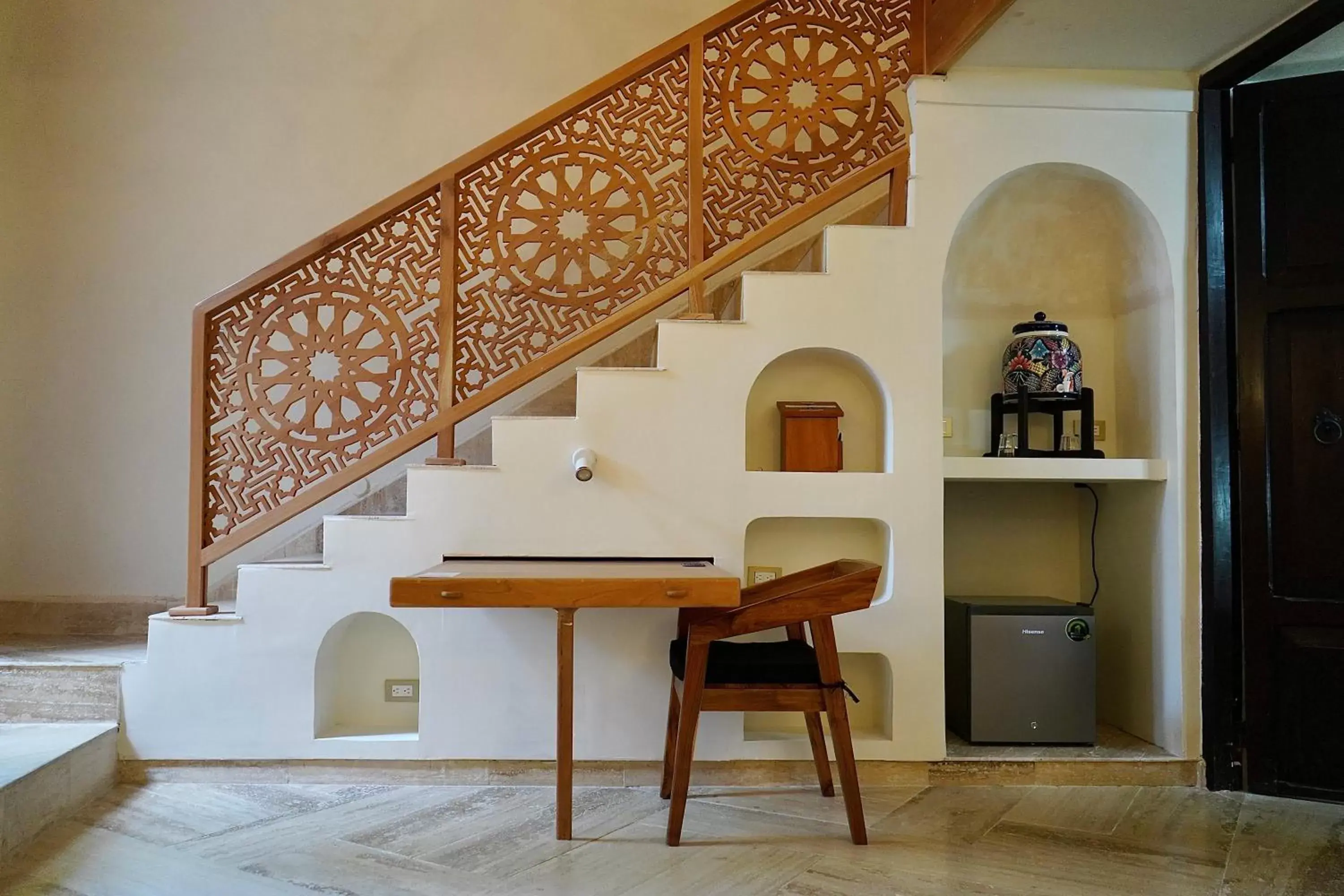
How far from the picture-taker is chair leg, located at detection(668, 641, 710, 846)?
2.73m

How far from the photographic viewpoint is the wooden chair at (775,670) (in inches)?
106

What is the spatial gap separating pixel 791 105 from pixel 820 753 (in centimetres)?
252

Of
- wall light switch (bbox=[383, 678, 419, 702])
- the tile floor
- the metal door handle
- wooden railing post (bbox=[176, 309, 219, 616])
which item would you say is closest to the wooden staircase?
wooden railing post (bbox=[176, 309, 219, 616])

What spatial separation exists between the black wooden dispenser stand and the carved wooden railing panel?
3.45 ft

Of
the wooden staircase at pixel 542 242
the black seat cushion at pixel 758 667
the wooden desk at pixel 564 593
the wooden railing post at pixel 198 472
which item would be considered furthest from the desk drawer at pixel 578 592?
the wooden railing post at pixel 198 472

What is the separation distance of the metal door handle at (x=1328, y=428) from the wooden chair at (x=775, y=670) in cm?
178

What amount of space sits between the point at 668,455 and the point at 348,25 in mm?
3013

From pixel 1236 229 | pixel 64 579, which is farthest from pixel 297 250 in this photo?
pixel 1236 229

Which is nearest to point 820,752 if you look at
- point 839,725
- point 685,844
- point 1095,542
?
point 839,725

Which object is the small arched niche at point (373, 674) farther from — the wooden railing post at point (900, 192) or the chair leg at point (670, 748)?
the wooden railing post at point (900, 192)

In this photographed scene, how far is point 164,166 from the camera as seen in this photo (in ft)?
14.6

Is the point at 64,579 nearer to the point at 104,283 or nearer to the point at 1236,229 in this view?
the point at 104,283

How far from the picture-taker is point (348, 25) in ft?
14.9

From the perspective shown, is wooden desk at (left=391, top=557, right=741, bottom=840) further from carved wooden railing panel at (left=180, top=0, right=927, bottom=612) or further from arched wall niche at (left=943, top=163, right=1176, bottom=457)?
arched wall niche at (left=943, top=163, right=1176, bottom=457)
